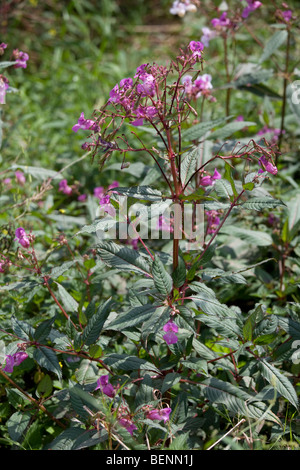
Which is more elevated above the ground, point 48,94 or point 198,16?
point 198,16

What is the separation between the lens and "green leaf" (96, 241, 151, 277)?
1.61 meters

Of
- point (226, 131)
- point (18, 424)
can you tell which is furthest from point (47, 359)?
point (226, 131)

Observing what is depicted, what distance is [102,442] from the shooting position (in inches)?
62.6

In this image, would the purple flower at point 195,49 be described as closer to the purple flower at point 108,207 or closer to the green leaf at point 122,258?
the purple flower at point 108,207

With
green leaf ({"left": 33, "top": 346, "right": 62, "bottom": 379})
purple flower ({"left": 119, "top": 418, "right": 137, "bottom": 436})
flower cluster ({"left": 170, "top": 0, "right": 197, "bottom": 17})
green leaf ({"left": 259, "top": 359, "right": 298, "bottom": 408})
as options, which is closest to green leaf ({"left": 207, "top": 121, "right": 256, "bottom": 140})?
flower cluster ({"left": 170, "top": 0, "right": 197, "bottom": 17})

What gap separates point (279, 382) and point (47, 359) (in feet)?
2.35

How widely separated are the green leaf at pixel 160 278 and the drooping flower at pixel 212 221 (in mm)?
510

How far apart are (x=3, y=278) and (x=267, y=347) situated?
1058 millimetres

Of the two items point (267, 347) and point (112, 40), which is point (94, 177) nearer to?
point (267, 347)

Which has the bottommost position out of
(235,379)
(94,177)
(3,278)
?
(235,379)

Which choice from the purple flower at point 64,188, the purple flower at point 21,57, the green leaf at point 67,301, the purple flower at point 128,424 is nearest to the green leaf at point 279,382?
the purple flower at point 128,424

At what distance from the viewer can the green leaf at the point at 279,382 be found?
1479 millimetres
